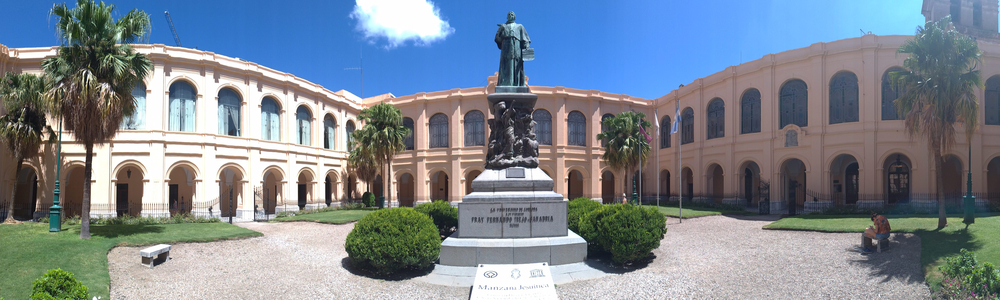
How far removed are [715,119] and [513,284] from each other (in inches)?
1131

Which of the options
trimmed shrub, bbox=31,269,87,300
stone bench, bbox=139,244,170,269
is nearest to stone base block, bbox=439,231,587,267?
trimmed shrub, bbox=31,269,87,300

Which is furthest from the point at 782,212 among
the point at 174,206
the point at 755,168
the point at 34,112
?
the point at 34,112

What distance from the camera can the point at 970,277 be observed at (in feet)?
24.1

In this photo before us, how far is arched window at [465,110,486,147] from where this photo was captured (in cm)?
3591

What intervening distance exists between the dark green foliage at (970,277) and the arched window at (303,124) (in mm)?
31444

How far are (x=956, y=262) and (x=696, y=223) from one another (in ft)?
44.8

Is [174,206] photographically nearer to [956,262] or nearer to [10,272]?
[10,272]

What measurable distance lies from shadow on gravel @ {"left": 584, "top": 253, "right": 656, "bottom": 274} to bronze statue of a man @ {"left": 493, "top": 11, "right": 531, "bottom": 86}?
16.2ft

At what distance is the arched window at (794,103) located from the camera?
25.6 m

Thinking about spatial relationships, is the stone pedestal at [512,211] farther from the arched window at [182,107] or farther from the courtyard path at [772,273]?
the arched window at [182,107]

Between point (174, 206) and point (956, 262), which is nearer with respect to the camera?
point (956, 262)

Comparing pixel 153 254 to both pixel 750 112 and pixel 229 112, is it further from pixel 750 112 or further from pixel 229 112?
pixel 750 112

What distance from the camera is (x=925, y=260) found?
10195mm

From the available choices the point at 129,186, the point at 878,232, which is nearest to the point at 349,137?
the point at 129,186
